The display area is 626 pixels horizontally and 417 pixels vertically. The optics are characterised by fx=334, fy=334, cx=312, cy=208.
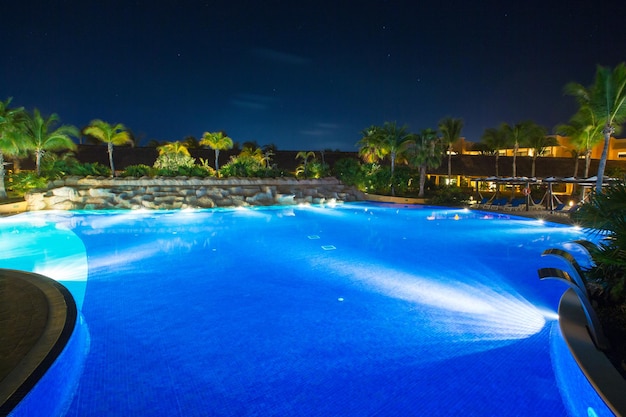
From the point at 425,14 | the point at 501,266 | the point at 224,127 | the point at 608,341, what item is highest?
the point at 425,14

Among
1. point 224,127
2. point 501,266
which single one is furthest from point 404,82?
point 501,266

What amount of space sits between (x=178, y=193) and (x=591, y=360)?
19970 millimetres

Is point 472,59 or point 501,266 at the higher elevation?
point 472,59

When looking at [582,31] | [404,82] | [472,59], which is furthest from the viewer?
[404,82]

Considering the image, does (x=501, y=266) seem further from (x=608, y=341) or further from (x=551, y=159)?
(x=551, y=159)

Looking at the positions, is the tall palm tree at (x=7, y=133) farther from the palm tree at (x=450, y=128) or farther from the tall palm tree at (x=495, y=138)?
the tall palm tree at (x=495, y=138)

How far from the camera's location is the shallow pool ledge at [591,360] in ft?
8.10

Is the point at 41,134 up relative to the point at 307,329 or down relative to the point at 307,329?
up

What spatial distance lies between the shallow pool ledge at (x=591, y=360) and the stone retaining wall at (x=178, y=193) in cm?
1814

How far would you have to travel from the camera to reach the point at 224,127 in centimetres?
4778

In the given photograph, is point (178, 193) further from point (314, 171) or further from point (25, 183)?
point (314, 171)

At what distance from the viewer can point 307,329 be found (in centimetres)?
467

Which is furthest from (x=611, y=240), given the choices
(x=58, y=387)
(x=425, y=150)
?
(x=425, y=150)

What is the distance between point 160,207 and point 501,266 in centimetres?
1668
